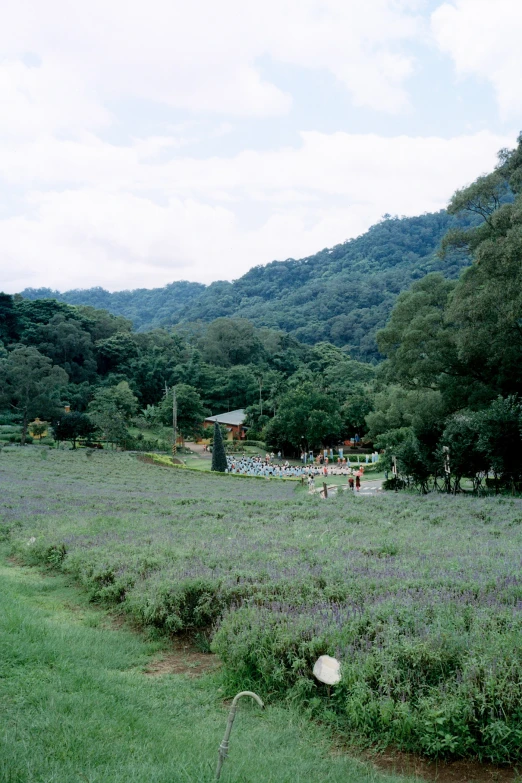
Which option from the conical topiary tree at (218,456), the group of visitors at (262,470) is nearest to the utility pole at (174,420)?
the group of visitors at (262,470)

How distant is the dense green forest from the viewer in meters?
21.5

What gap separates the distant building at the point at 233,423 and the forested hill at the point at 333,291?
4440 centimetres

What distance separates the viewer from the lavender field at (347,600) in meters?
4.28

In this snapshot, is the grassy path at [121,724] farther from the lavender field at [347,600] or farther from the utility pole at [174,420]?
the utility pole at [174,420]

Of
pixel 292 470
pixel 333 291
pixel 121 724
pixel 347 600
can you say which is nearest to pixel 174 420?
pixel 292 470

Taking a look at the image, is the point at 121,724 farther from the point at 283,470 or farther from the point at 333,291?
the point at 333,291

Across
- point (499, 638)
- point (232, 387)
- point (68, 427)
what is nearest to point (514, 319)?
point (499, 638)

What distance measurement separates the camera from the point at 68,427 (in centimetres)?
5191

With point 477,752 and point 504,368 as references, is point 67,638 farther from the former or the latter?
point 504,368

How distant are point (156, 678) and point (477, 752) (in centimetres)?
296

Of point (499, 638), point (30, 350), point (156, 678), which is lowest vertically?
point (156, 678)

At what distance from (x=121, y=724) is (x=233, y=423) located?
65.6m

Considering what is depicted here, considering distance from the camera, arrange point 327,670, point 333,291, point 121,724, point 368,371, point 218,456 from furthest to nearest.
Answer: point 333,291, point 368,371, point 218,456, point 327,670, point 121,724

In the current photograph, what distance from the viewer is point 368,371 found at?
80188 mm
